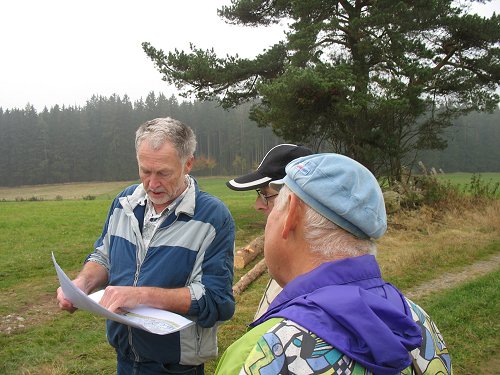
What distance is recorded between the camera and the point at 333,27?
13430 mm

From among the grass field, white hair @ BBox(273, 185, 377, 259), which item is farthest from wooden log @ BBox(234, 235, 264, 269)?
white hair @ BBox(273, 185, 377, 259)

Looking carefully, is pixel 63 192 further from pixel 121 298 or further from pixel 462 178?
pixel 121 298

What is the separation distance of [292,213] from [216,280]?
3.77 feet

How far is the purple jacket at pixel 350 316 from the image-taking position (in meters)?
1.03

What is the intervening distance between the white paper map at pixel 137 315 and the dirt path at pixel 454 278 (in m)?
5.50

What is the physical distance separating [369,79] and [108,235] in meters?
12.7

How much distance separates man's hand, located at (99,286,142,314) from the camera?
208 centimetres

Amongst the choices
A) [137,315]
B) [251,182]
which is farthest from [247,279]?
[137,315]

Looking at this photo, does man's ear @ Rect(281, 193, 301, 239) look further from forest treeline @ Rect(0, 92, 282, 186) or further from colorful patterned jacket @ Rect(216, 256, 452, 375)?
Result: forest treeline @ Rect(0, 92, 282, 186)

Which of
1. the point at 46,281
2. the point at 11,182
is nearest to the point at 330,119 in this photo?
the point at 46,281

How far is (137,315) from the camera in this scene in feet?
7.00

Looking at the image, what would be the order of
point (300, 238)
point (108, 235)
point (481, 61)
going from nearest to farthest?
1. point (300, 238)
2. point (108, 235)
3. point (481, 61)

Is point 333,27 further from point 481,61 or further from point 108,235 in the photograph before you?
point 108,235

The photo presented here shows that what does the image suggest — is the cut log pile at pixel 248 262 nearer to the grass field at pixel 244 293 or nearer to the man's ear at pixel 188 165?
the grass field at pixel 244 293
